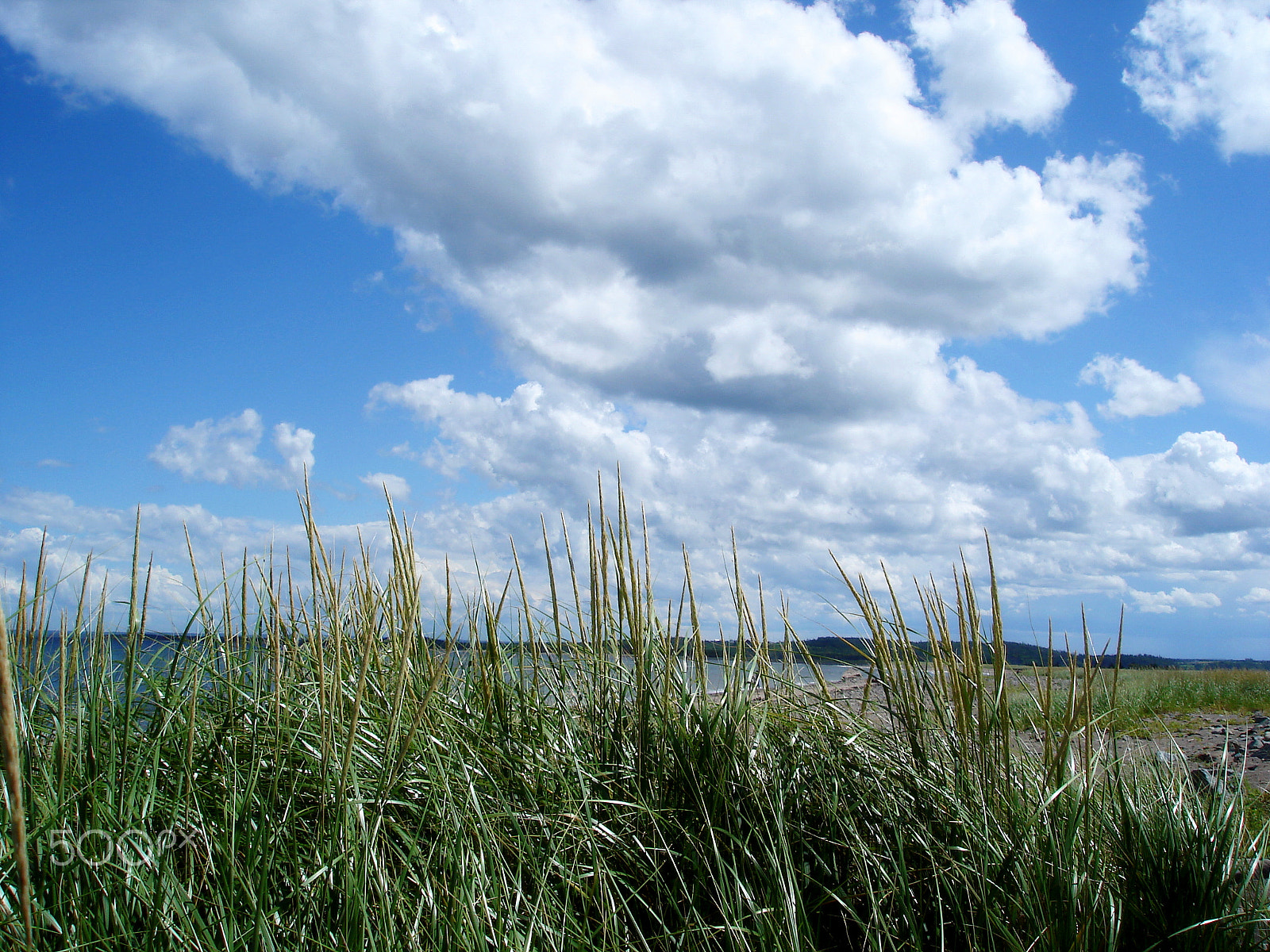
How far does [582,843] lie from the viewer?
218 centimetres

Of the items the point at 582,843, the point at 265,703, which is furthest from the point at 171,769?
the point at 582,843

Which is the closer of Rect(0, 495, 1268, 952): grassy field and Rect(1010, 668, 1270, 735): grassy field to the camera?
Rect(0, 495, 1268, 952): grassy field

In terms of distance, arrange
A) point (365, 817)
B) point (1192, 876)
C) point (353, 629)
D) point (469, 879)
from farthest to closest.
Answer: point (353, 629)
point (1192, 876)
point (365, 817)
point (469, 879)

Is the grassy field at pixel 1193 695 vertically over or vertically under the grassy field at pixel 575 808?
under

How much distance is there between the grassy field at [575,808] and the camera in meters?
1.78

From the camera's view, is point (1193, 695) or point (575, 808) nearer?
point (575, 808)

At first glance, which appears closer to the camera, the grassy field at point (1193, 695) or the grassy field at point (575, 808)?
the grassy field at point (575, 808)

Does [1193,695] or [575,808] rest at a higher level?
[575,808]

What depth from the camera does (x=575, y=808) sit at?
2.26 meters

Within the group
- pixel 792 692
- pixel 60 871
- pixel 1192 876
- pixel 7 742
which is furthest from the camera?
pixel 792 692

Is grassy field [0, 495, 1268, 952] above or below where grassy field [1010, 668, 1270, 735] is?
above

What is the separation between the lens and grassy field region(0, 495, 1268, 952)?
1777 mm

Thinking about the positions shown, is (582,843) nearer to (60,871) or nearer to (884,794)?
(884,794)

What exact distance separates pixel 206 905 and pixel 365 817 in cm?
39
